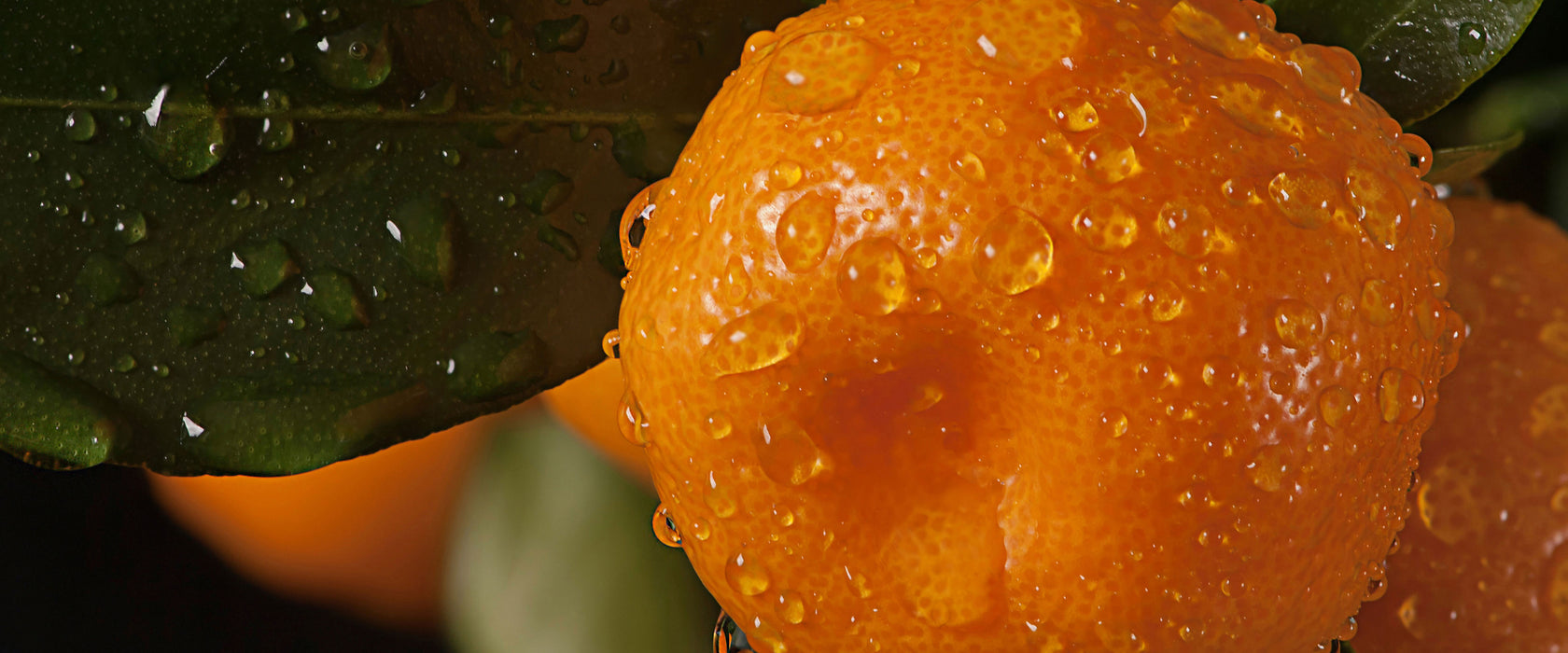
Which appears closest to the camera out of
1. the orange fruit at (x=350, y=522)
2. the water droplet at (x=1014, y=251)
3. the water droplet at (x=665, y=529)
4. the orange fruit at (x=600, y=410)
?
the water droplet at (x=1014, y=251)

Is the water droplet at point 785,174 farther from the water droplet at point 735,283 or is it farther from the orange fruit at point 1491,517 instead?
the orange fruit at point 1491,517

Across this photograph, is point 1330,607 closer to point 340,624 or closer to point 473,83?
point 473,83

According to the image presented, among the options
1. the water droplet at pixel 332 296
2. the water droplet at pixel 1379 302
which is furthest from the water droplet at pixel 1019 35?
the water droplet at pixel 332 296

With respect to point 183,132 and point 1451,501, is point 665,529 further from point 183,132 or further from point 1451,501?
point 1451,501

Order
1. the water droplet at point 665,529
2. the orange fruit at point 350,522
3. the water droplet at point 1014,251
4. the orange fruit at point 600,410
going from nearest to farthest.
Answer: the water droplet at point 1014,251 → the water droplet at point 665,529 → the orange fruit at point 600,410 → the orange fruit at point 350,522

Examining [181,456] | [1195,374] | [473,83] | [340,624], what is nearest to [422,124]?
[473,83]

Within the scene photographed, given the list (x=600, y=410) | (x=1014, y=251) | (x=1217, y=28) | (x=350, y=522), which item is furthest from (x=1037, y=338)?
(x=350, y=522)
